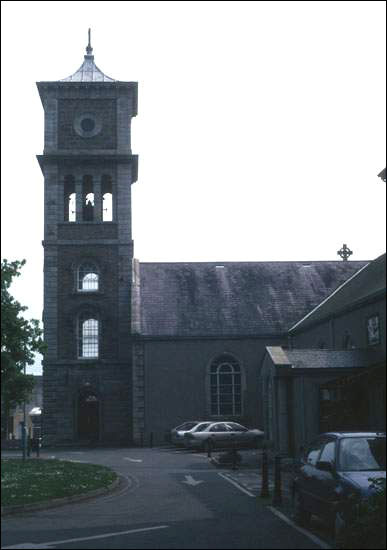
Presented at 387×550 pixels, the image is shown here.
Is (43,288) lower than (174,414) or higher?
higher

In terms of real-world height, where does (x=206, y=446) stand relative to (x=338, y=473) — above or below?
below

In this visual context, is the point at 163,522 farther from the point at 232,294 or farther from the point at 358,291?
the point at 232,294

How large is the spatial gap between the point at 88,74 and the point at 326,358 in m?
26.0

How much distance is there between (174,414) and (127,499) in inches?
915

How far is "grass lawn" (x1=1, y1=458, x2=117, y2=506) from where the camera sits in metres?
16.2

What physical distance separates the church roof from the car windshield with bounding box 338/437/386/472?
35.9 m

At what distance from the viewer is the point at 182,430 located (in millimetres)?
35844

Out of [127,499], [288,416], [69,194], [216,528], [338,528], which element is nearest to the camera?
[338,528]

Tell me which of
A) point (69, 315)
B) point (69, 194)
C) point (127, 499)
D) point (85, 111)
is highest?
point (85, 111)

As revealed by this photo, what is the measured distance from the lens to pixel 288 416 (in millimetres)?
26516

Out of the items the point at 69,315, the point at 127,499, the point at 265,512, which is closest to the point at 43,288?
→ the point at 69,315

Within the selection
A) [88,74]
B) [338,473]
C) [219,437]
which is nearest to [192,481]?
[338,473]

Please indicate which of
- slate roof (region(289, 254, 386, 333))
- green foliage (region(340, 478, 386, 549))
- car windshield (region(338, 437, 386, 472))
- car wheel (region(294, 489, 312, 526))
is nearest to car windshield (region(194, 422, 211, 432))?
slate roof (region(289, 254, 386, 333))

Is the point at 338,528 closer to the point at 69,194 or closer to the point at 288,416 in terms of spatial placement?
the point at 288,416
